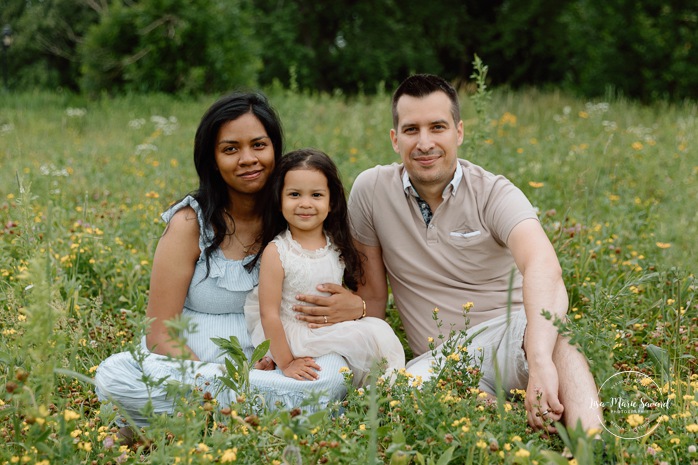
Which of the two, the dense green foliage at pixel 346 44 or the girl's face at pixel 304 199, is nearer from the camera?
the girl's face at pixel 304 199

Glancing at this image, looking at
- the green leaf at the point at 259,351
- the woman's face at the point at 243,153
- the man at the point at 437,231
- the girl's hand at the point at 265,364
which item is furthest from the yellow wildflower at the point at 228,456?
the woman's face at the point at 243,153

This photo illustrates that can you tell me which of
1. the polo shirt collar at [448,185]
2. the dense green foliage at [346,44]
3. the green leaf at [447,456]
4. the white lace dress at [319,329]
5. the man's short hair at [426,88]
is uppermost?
the dense green foliage at [346,44]

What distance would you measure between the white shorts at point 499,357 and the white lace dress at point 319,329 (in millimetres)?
134

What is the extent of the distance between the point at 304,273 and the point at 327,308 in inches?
7.0

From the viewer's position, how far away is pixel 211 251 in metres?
2.99

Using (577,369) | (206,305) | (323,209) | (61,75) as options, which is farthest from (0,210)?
(61,75)

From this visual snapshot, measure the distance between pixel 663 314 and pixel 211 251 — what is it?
213cm

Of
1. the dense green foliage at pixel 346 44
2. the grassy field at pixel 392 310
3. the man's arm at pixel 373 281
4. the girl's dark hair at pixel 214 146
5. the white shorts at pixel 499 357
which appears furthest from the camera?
the dense green foliage at pixel 346 44

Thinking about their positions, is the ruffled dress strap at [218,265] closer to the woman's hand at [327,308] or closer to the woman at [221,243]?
the woman at [221,243]

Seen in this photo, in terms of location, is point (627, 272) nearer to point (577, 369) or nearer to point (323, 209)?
point (577, 369)

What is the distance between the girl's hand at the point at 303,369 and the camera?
277 cm

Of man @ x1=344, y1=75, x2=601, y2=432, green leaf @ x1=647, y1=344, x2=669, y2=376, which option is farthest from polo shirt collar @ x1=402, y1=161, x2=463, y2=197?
green leaf @ x1=647, y1=344, x2=669, y2=376

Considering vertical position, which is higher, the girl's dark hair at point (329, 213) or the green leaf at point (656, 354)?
the girl's dark hair at point (329, 213)

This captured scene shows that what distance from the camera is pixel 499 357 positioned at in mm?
2893
